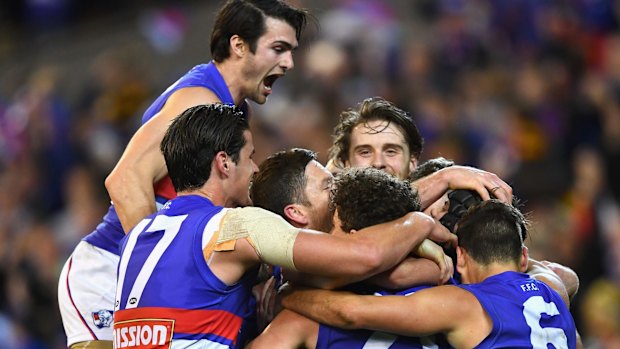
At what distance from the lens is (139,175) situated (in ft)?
16.8

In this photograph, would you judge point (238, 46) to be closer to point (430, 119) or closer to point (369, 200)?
point (369, 200)

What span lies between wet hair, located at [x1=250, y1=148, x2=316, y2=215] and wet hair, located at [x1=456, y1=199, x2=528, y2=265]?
754 mm

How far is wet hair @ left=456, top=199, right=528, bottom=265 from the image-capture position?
4602 millimetres

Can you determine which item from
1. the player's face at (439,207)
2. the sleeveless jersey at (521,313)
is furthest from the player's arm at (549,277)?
the player's face at (439,207)

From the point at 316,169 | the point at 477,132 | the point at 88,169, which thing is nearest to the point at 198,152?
the point at 316,169

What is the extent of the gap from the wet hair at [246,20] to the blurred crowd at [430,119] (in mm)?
3885

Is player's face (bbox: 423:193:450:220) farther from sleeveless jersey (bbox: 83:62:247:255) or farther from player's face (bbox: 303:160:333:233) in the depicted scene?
sleeveless jersey (bbox: 83:62:247:255)

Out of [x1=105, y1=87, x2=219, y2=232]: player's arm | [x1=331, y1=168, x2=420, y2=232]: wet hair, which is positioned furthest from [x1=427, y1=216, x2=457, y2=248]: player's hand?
[x1=105, y1=87, x2=219, y2=232]: player's arm

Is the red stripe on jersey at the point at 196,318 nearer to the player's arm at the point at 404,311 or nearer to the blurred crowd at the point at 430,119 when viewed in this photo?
the player's arm at the point at 404,311

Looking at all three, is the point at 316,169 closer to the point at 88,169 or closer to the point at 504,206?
the point at 504,206

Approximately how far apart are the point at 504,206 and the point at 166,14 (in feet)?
39.5

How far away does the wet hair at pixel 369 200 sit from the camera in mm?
4496

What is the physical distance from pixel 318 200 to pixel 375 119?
46.0 inches

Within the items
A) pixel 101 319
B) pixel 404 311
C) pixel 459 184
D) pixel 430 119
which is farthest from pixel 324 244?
pixel 430 119
